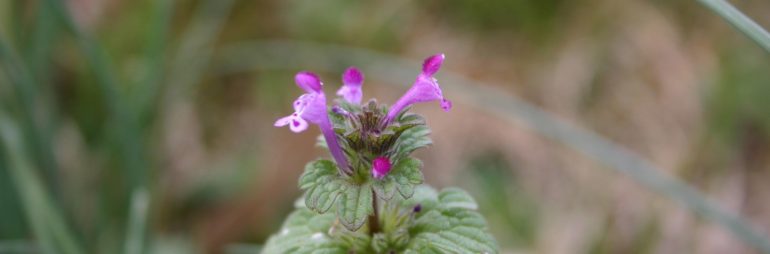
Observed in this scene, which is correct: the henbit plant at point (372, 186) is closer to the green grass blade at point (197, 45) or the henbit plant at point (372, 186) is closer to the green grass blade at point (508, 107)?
the green grass blade at point (508, 107)

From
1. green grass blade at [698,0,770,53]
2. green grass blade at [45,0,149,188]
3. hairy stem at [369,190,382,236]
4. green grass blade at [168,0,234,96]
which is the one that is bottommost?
hairy stem at [369,190,382,236]

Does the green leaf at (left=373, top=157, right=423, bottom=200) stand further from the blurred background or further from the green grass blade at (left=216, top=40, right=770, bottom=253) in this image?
the blurred background

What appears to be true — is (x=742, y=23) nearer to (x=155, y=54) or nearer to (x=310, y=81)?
(x=310, y=81)

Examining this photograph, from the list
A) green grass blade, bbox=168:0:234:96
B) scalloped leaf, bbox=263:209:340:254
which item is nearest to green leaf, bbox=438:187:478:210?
scalloped leaf, bbox=263:209:340:254

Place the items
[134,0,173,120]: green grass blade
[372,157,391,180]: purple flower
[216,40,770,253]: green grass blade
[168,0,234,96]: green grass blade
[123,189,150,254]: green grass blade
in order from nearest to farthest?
[372,157,391,180]: purple flower < [216,40,770,253]: green grass blade < [123,189,150,254]: green grass blade < [134,0,173,120]: green grass blade < [168,0,234,96]: green grass blade

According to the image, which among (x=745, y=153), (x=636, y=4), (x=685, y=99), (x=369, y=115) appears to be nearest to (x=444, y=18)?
(x=636, y=4)

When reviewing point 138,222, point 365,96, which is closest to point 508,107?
point 365,96

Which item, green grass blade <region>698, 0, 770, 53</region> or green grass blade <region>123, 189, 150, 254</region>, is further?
green grass blade <region>123, 189, 150, 254</region>
